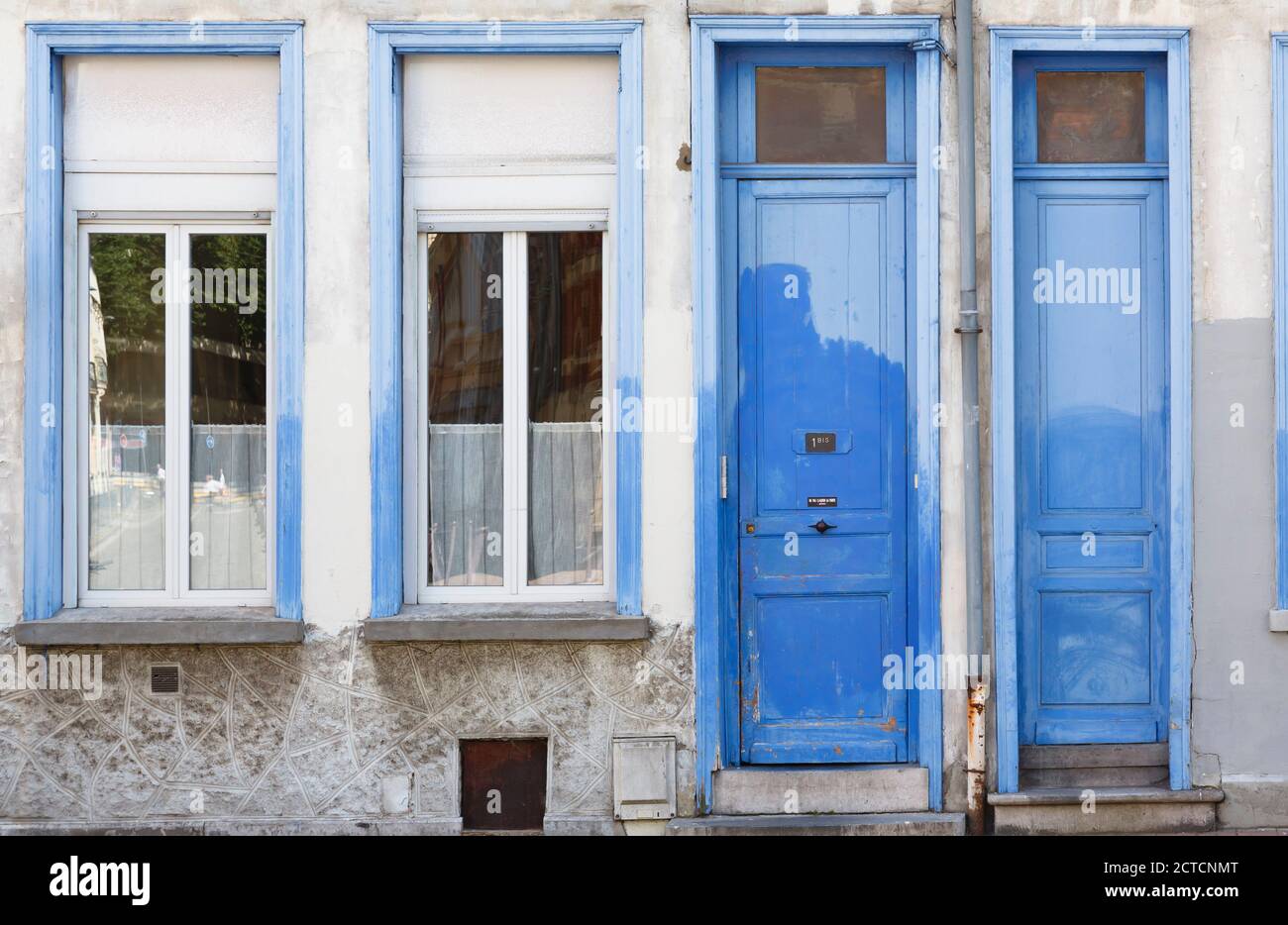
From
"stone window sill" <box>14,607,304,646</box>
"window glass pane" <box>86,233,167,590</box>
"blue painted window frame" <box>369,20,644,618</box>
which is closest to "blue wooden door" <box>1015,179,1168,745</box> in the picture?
"blue painted window frame" <box>369,20,644,618</box>

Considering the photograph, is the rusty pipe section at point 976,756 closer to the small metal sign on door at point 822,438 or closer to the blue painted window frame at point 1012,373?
the blue painted window frame at point 1012,373

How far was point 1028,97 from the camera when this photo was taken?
6.02 m

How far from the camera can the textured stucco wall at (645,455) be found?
574 centimetres

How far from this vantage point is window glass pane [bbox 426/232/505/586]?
19.6 feet

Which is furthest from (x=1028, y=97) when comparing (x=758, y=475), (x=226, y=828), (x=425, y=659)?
(x=226, y=828)

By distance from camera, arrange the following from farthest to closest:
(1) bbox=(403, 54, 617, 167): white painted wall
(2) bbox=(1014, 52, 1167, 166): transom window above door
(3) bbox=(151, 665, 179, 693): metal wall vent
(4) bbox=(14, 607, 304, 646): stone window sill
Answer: (2) bbox=(1014, 52, 1167, 166): transom window above door
(1) bbox=(403, 54, 617, 167): white painted wall
(3) bbox=(151, 665, 179, 693): metal wall vent
(4) bbox=(14, 607, 304, 646): stone window sill

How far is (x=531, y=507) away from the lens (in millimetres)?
5996

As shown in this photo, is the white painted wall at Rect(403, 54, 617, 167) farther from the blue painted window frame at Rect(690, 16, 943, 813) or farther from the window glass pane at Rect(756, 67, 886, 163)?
the window glass pane at Rect(756, 67, 886, 163)

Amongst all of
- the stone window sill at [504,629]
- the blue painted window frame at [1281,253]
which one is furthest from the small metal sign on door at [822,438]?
the blue painted window frame at [1281,253]

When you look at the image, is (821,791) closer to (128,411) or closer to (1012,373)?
(1012,373)

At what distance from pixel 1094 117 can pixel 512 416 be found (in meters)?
3.15

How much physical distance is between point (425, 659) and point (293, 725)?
2.23 feet

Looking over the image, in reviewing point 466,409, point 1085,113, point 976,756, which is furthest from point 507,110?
point 976,756

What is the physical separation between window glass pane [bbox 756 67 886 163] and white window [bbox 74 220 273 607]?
244 cm
